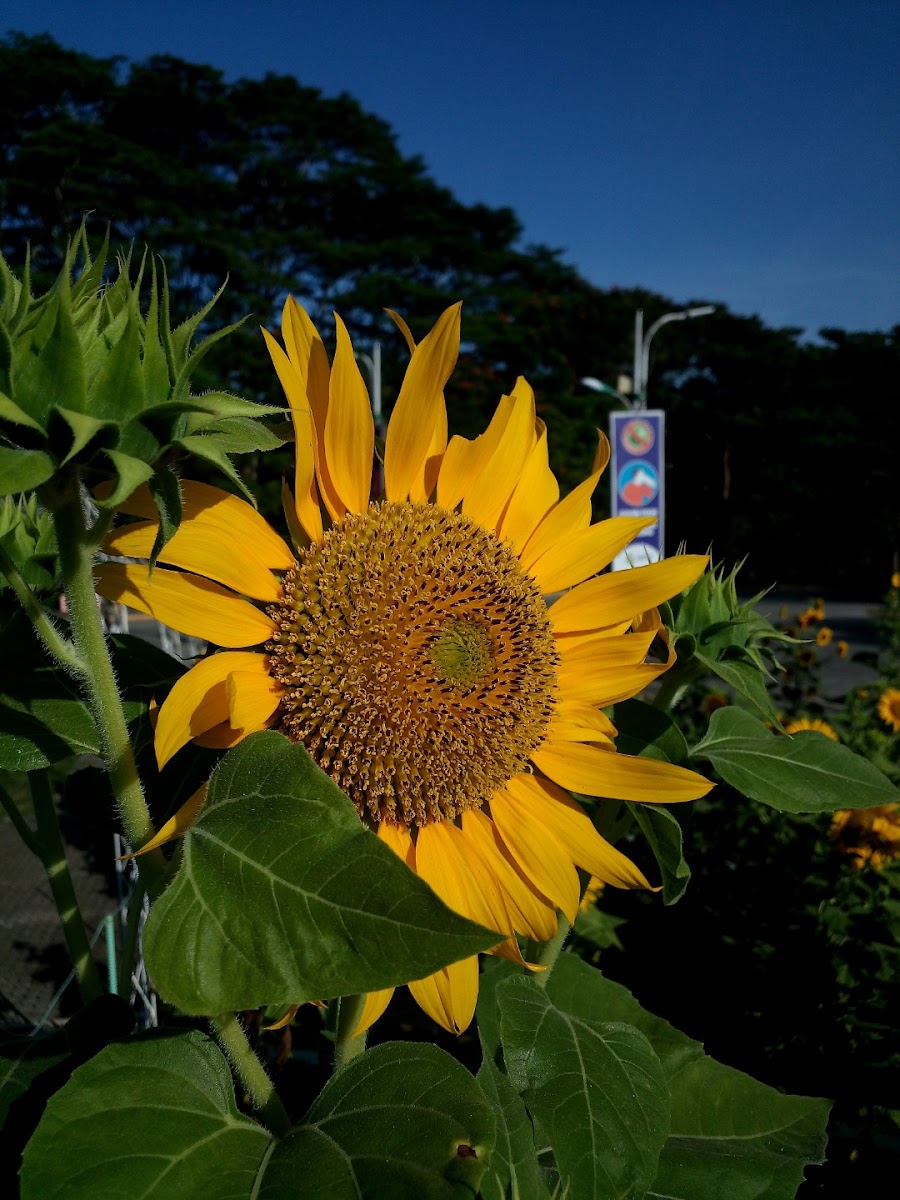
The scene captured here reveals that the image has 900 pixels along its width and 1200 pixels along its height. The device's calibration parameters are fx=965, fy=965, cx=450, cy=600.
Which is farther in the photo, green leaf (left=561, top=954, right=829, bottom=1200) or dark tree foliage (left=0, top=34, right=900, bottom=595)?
dark tree foliage (left=0, top=34, right=900, bottom=595)

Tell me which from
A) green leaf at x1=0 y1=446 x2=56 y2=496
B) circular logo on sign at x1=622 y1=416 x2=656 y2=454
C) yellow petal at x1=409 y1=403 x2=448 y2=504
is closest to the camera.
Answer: green leaf at x1=0 y1=446 x2=56 y2=496

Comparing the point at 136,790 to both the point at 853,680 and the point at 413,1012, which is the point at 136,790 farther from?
the point at 853,680

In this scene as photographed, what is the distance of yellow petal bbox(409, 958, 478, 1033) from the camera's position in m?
0.67

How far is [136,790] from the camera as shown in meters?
0.55

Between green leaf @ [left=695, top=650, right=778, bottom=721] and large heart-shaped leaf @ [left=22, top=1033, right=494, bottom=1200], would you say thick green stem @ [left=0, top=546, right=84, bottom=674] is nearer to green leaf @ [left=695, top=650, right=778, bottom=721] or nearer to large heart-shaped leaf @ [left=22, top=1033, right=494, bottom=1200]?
large heart-shaped leaf @ [left=22, top=1033, right=494, bottom=1200]

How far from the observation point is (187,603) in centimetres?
64

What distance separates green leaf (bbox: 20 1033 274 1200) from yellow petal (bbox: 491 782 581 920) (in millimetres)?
247

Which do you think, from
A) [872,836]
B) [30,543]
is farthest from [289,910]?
[872,836]

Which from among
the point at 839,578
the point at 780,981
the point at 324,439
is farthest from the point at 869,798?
the point at 839,578

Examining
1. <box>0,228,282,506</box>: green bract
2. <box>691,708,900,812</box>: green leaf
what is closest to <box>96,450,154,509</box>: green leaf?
<box>0,228,282,506</box>: green bract

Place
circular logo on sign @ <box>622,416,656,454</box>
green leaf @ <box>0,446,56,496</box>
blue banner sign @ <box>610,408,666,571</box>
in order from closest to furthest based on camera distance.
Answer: green leaf @ <box>0,446,56,496</box> → blue banner sign @ <box>610,408,666,571</box> → circular logo on sign @ <box>622,416,656,454</box>

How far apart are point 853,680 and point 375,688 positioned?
35.2 feet

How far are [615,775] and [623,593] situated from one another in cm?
14

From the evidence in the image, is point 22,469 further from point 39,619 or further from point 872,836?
point 872,836
